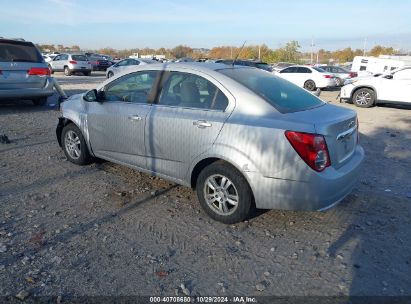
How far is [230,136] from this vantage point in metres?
3.58

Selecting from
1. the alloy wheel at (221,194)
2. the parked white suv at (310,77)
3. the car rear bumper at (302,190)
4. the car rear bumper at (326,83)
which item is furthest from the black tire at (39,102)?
the car rear bumper at (326,83)

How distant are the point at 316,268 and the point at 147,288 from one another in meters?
1.45

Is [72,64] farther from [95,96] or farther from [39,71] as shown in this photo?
[95,96]

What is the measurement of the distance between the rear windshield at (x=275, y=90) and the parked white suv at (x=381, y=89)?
10242mm

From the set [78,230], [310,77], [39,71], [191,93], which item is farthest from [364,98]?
[78,230]

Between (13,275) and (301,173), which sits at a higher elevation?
(301,173)

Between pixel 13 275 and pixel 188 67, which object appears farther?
pixel 188 67

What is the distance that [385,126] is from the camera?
9617 mm

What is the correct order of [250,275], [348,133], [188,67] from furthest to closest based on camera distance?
[188,67], [348,133], [250,275]

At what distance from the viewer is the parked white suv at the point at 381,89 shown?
12826 millimetres

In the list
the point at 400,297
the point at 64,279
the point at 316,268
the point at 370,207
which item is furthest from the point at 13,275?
the point at 370,207

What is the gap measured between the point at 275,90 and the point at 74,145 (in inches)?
125

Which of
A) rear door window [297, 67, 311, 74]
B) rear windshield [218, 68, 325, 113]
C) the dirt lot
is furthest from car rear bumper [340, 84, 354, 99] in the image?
rear windshield [218, 68, 325, 113]

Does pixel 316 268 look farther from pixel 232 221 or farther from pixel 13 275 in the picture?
pixel 13 275
